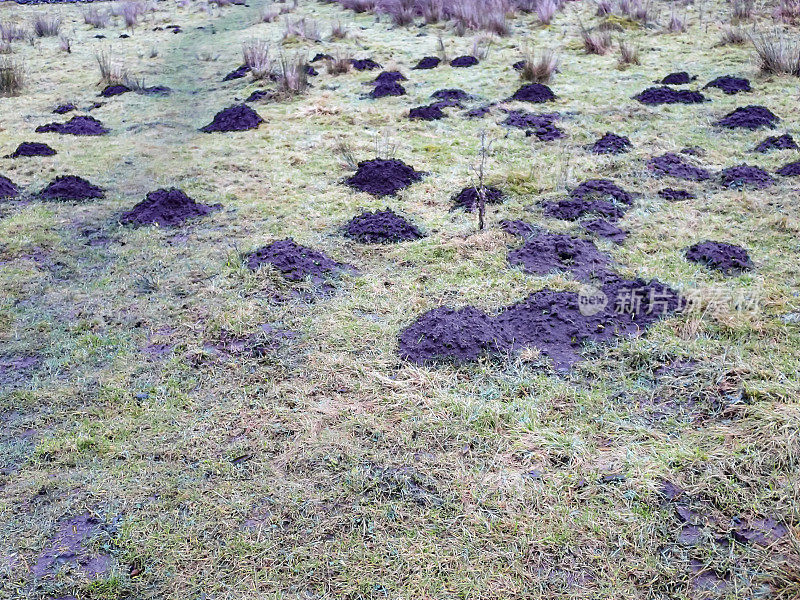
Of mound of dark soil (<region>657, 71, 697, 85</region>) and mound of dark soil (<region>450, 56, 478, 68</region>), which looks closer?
mound of dark soil (<region>657, 71, 697, 85</region>)

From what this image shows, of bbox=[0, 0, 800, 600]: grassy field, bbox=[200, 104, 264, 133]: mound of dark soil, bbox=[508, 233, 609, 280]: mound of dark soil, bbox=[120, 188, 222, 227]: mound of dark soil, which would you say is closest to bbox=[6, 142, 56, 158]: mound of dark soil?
bbox=[0, 0, 800, 600]: grassy field

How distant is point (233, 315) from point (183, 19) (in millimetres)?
17946

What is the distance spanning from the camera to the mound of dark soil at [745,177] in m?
5.52

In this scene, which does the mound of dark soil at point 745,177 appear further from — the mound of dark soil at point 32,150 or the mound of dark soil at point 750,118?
the mound of dark soil at point 32,150

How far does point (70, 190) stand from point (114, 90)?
514 centimetres

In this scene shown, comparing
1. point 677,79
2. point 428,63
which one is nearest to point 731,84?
point 677,79

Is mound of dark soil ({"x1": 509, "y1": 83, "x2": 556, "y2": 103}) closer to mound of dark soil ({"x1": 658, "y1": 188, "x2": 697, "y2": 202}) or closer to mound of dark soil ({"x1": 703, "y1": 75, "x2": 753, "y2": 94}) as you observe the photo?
mound of dark soil ({"x1": 703, "y1": 75, "x2": 753, "y2": 94})

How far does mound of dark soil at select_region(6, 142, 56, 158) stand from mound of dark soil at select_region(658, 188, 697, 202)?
7072 mm

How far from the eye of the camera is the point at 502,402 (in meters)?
3.12

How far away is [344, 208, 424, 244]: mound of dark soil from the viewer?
500cm

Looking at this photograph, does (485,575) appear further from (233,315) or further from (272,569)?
(233,315)

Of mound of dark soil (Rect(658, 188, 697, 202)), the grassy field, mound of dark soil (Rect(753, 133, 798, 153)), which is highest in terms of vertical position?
mound of dark soil (Rect(753, 133, 798, 153))

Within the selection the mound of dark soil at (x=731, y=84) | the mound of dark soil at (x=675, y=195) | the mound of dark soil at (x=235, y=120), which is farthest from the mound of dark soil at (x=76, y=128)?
the mound of dark soil at (x=731, y=84)

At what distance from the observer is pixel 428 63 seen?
10984 millimetres
